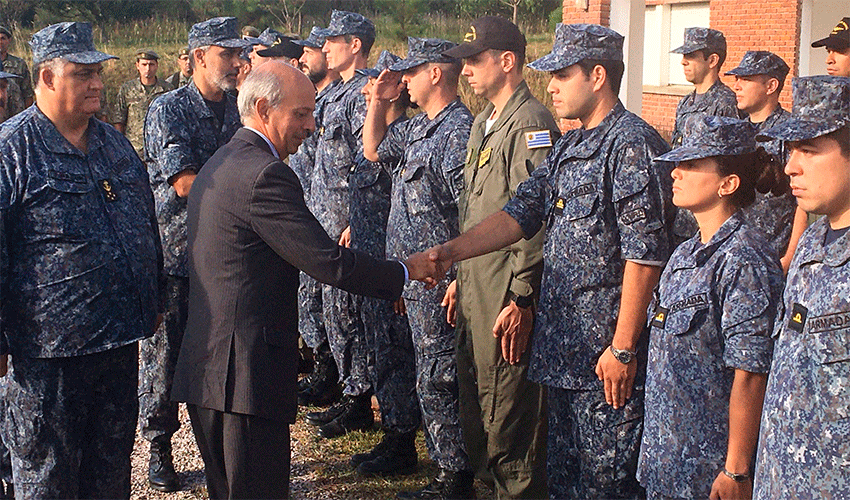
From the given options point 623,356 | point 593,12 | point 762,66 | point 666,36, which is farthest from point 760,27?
point 623,356

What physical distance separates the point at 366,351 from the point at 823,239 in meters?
3.50

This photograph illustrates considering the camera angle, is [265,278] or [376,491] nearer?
[265,278]

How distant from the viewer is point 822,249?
2.32 metres

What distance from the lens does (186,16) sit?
21.5 meters

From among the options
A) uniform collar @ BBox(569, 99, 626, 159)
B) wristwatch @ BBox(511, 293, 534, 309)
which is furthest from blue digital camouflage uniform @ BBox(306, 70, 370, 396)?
uniform collar @ BBox(569, 99, 626, 159)

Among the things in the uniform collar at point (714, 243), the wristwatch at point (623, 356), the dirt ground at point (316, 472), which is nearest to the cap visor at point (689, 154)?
the uniform collar at point (714, 243)

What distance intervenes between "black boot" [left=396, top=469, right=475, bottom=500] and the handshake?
122cm

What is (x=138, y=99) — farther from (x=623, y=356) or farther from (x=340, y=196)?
(x=623, y=356)

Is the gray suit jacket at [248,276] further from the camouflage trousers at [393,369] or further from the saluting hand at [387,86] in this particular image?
the saluting hand at [387,86]

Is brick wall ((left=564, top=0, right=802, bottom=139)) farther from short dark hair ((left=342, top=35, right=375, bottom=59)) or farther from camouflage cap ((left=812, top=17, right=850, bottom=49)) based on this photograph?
short dark hair ((left=342, top=35, right=375, bottom=59))

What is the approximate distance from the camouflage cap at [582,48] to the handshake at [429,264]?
841mm

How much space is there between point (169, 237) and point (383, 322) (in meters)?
1.23

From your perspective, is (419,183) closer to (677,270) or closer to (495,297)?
(495,297)

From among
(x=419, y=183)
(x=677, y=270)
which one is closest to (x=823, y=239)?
(x=677, y=270)
